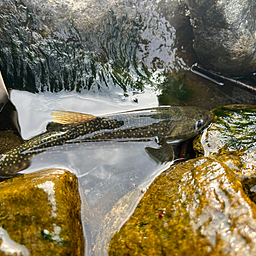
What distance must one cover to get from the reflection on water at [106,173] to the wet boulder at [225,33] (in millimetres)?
2596

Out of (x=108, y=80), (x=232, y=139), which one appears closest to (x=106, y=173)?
(x=108, y=80)

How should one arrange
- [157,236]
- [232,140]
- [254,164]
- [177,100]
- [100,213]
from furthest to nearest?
[177,100]
[232,140]
[100,213]
[254,164]
[157,236]

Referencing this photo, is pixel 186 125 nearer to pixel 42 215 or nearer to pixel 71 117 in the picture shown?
pixel 71 117

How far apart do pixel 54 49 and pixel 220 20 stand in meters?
3.55

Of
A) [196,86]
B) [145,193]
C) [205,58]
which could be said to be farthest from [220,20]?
[145,193]

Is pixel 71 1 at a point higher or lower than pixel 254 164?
higher

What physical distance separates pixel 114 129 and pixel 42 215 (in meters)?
1.91

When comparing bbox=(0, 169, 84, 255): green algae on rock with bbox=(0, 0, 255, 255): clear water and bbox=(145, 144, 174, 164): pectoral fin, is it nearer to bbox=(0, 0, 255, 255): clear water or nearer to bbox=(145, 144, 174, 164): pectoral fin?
bbox=(0, 0, 255, 255): clear water

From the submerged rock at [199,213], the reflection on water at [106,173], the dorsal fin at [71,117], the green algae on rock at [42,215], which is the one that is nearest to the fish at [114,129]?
the dorsal fin at [71,117]

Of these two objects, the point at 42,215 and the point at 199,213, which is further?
the point at 42,215

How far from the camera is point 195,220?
2.04m

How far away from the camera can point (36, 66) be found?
3.95 meters

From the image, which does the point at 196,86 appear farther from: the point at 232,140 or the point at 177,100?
the point at 232,140

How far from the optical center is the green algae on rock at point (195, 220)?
5.95ft
